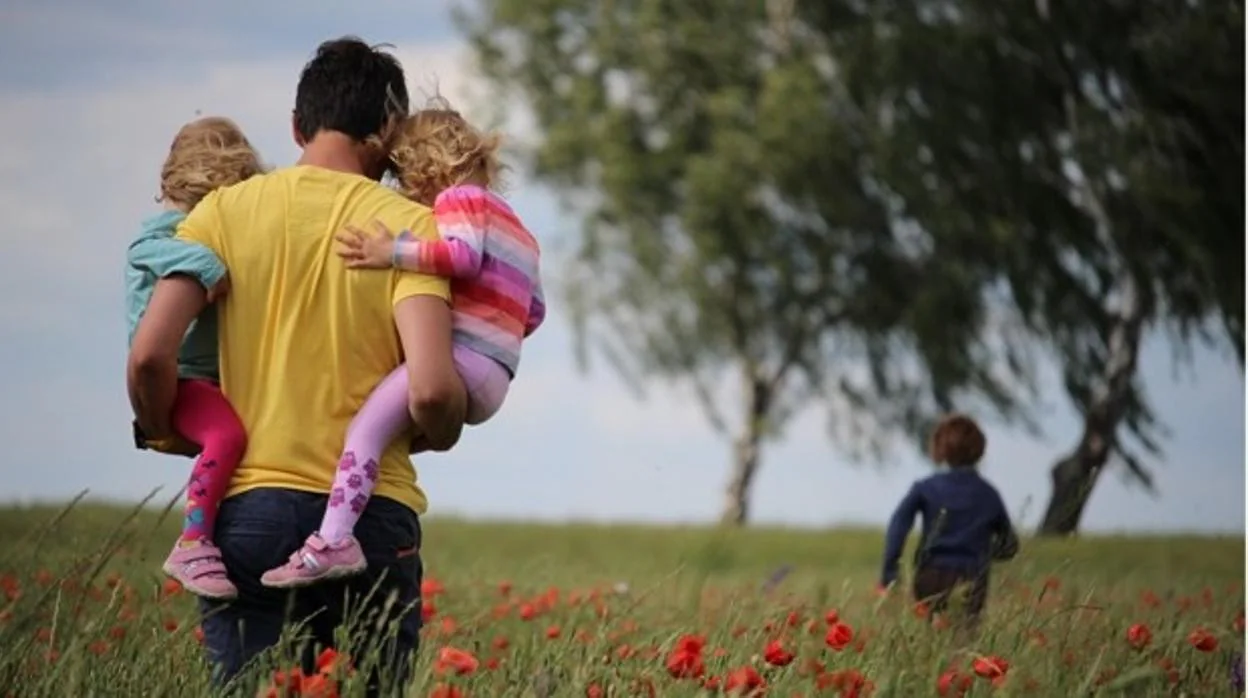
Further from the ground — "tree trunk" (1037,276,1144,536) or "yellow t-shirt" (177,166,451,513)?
"tree trunk" (1037,276,1144,536)

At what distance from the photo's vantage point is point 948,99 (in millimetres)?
19312

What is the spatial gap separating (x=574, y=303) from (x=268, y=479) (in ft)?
64.0

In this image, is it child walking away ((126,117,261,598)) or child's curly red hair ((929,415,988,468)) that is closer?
child walking away ((126,117,261,598))

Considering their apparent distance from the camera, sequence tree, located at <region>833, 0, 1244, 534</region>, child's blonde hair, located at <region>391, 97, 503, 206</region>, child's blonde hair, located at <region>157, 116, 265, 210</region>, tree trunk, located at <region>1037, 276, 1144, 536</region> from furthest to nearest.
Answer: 1. tree trunk, located at <region>1037, 276, 1144, 536</region>
2. tree, located at <region>833, 0, 1244, 534</region>
3. child's blonde hair, located at <region>157, 116, 265, 210</region>
4. child's blonde hair, located at <region>391, 97, 503, 206</region>

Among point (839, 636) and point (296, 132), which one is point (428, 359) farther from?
point (839, 636)

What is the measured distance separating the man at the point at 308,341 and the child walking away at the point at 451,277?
0.05m

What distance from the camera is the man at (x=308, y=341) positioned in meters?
3.84

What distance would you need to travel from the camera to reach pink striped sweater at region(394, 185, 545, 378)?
3.96 meters

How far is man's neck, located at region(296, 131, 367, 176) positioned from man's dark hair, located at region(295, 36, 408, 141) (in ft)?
0.04

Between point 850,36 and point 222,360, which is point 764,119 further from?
point 222,360

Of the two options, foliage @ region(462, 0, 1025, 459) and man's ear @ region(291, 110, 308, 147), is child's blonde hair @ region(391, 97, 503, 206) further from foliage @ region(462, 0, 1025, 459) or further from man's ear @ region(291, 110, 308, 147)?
foliage @ region(462, 0, 1025, 459)

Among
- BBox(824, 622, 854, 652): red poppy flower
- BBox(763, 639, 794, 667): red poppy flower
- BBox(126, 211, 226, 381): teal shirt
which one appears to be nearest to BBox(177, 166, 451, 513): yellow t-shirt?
BBox(126, 211, 226, 381): teal shirt

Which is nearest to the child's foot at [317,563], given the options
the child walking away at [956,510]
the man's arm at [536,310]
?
the man's arm at [536,310]

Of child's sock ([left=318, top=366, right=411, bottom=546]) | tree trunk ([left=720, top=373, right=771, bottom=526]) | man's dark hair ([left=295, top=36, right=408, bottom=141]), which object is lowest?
child's sock ([left=318, top=366, right=411, bottom=546])
